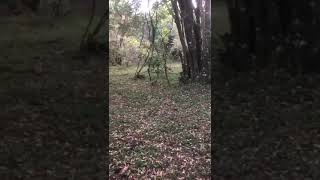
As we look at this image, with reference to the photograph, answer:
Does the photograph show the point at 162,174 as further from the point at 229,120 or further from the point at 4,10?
the point at 4,10

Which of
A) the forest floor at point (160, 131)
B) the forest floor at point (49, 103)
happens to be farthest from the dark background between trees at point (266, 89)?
the forest floor at point (49, 103)

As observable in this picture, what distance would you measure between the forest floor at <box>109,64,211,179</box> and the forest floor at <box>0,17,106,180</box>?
0.73 feet

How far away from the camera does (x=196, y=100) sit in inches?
275

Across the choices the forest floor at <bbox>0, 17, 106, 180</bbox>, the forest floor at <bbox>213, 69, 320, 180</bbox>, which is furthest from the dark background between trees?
the forest floor at <bbox>0, 17, 106, 180</bbox>

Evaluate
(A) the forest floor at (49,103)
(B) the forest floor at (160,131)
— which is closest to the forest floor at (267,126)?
(B) the forest floor at (160,131)

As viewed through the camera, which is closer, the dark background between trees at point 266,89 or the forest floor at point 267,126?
the forest floor at point 267,126

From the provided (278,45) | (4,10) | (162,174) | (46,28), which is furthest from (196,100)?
(4,10)

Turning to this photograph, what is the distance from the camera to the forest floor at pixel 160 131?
4551 mm

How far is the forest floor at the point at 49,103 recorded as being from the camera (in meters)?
4.47

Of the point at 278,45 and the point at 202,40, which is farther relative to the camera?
the point at 202,40

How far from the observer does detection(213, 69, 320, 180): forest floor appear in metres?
4.39

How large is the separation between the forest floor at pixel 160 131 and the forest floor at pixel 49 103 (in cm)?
22

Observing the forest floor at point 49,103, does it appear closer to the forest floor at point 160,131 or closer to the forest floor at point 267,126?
the forest floor at point 160,131

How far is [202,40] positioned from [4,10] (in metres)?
3.42
